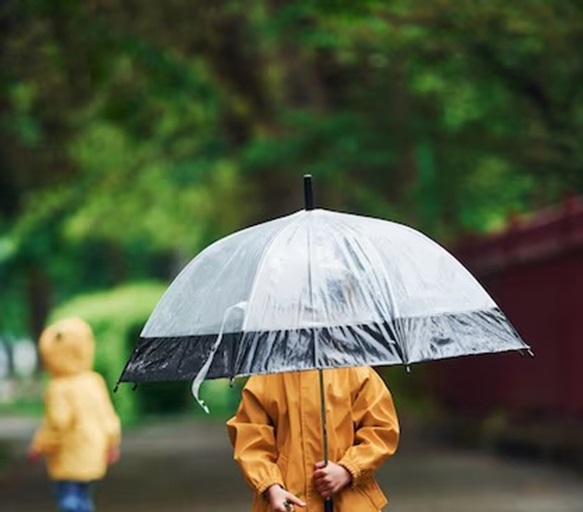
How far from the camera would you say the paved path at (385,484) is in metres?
14.9

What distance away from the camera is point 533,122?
55.3 ft

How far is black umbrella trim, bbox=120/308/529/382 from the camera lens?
563 centimetres

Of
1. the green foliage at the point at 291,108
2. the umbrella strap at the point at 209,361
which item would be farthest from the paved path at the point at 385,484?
the umbrella strap at the point at 209,361

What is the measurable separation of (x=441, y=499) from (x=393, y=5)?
14.9 ft

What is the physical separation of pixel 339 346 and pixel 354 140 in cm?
1469

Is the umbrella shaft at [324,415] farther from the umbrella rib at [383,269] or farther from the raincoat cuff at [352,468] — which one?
the umbrella rib at [383,269]

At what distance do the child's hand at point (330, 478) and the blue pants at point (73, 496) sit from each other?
4.48 metres

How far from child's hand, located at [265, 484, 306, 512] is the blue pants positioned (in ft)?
14.7

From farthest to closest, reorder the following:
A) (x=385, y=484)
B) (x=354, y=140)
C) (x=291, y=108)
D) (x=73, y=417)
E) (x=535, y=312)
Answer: (x=291, y=108) < (x=354, y=140) < (x=535, y=312) < (x=385, y=484) < (x=73, y=417)

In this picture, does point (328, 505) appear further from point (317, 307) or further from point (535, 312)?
point (535, 312)

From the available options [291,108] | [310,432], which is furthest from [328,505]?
[291,108]

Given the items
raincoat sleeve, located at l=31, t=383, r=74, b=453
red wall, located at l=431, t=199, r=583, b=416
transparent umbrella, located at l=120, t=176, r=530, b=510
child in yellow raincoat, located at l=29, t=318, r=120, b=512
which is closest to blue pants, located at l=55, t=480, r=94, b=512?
child in yellow raincoat, located at l=29, t=318, r=120, b=512

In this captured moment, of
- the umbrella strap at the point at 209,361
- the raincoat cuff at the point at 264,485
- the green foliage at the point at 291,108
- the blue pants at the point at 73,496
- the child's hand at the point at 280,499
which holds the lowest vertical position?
→ the blue pants at the point at 73,496

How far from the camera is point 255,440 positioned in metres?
6.03
